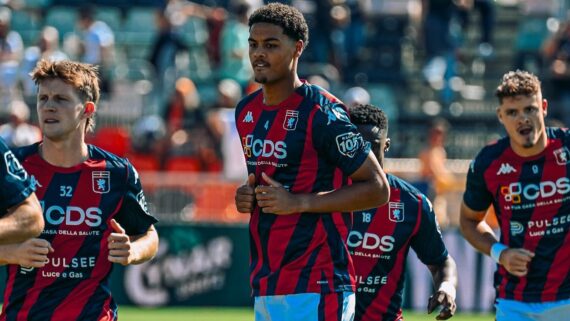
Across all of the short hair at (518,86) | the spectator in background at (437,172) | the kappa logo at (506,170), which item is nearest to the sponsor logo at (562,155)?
the kappa logo at (506,170)

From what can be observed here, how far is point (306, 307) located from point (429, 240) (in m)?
1.40

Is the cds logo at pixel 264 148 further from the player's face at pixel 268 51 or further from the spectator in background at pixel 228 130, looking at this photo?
the spectator in background at pixel 228 130

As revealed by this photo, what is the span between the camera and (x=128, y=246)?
23.5ft

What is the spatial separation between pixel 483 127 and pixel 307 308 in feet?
43.0

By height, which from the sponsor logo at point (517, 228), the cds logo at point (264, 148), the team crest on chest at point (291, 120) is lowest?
the sponsor logo at point (517, 228)

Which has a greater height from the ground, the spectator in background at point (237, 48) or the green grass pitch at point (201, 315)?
the spectator in background at point (237, 48)

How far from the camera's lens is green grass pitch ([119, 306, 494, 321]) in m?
15.7

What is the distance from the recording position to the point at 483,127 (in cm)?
1977

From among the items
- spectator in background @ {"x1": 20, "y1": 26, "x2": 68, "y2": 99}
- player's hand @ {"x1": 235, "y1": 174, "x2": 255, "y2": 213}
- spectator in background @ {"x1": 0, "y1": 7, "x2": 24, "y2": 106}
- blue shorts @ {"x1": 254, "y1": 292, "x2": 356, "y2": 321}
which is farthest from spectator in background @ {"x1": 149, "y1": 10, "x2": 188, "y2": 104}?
blue shorts @ {"x1": 254, "y1": 292, "x2": 356, "y2": 321}

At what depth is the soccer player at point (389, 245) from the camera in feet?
25.9

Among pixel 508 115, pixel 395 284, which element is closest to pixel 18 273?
pixel 395 284

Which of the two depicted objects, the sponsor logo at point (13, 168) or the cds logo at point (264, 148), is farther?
the cds logo at point (264, 148)

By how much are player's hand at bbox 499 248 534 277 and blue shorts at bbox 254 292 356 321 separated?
66.2 inches

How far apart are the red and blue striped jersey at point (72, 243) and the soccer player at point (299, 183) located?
88 centimetres
